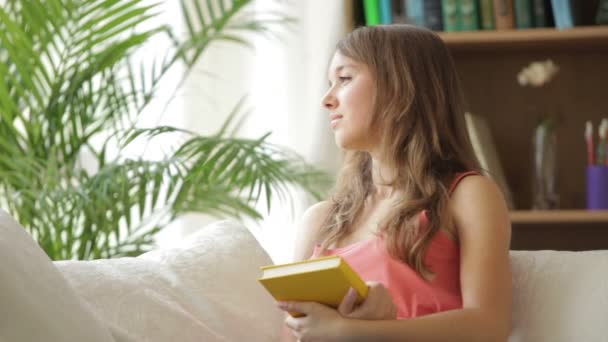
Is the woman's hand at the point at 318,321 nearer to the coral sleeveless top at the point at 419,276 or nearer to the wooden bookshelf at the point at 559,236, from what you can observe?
the coral sleeveless top at the point at 419,276

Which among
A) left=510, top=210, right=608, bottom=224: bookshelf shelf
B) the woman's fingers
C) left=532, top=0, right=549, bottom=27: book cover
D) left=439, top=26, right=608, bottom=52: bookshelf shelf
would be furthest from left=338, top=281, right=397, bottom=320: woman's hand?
left=532, top=0, right=549, bottom=27: book cover

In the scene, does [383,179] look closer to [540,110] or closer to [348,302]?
[348,302]

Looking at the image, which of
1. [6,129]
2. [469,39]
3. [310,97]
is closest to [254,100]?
[310,97]

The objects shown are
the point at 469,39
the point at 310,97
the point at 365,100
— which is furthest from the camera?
the point at 310,97

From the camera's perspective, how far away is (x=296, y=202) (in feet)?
8.32

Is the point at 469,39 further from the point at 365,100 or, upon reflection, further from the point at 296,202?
the point at 365,100

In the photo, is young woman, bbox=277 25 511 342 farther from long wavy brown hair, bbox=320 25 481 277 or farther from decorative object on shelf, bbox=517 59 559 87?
decorative object on shelf, bbox=517 59 559 87

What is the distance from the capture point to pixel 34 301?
3.54 ft

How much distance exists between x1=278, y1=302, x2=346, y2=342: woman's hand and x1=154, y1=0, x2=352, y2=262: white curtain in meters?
1.28

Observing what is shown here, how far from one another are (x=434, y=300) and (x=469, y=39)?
3.91 ft

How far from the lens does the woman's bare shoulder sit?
5.37ft

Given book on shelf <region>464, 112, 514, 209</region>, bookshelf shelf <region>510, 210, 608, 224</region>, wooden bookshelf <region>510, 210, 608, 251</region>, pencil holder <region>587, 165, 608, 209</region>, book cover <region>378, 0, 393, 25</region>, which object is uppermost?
book cover <region>378, 0, 393, 25</region>

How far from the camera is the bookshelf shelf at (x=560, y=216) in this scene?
91.4 inches

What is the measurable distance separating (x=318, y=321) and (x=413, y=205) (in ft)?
1.10
